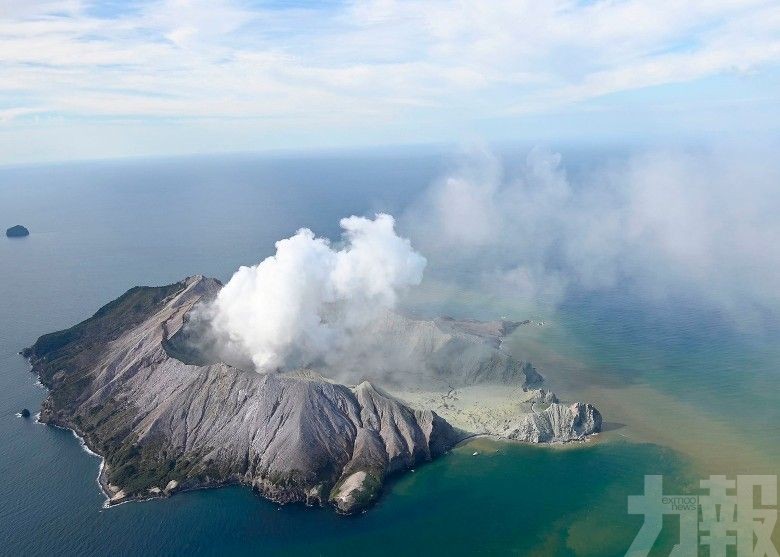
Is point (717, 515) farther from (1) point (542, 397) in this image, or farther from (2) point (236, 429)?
(2) point (236, 429)

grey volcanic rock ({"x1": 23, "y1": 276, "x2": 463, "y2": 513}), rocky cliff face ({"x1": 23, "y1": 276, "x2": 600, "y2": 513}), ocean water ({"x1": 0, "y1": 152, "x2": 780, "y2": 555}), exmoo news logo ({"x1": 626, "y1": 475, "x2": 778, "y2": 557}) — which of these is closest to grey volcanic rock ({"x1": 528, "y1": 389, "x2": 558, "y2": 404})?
rocky cliff face ({"x1": 23, "y1": 276, "x2": 600, "y2": 513})

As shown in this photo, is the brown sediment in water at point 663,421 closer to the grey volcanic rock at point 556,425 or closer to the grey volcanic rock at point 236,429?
the grey volcanic rock at point 556,425

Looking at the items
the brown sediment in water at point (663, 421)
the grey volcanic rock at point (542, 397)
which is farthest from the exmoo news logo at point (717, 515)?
the grey volcanic rock at point (542, 397)

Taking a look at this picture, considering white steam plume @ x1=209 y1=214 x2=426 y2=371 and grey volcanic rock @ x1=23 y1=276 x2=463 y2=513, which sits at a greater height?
white steam plume @ x1=209 y1=214 x2=426 y2=371

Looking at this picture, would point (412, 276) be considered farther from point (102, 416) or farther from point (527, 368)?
point (102, 416)

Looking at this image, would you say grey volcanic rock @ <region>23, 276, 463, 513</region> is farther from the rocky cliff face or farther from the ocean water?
the ocean water

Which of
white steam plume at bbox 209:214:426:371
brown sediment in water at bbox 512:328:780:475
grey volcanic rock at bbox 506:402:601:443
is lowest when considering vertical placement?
brown sediment in water at bbox 512:328:780:475

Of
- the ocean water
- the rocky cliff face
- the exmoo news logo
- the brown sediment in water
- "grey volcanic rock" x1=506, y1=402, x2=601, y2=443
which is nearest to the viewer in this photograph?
the exmoo news logo

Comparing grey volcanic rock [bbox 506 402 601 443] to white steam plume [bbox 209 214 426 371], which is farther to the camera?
white steam plume [bbox 209 214 426 371]
